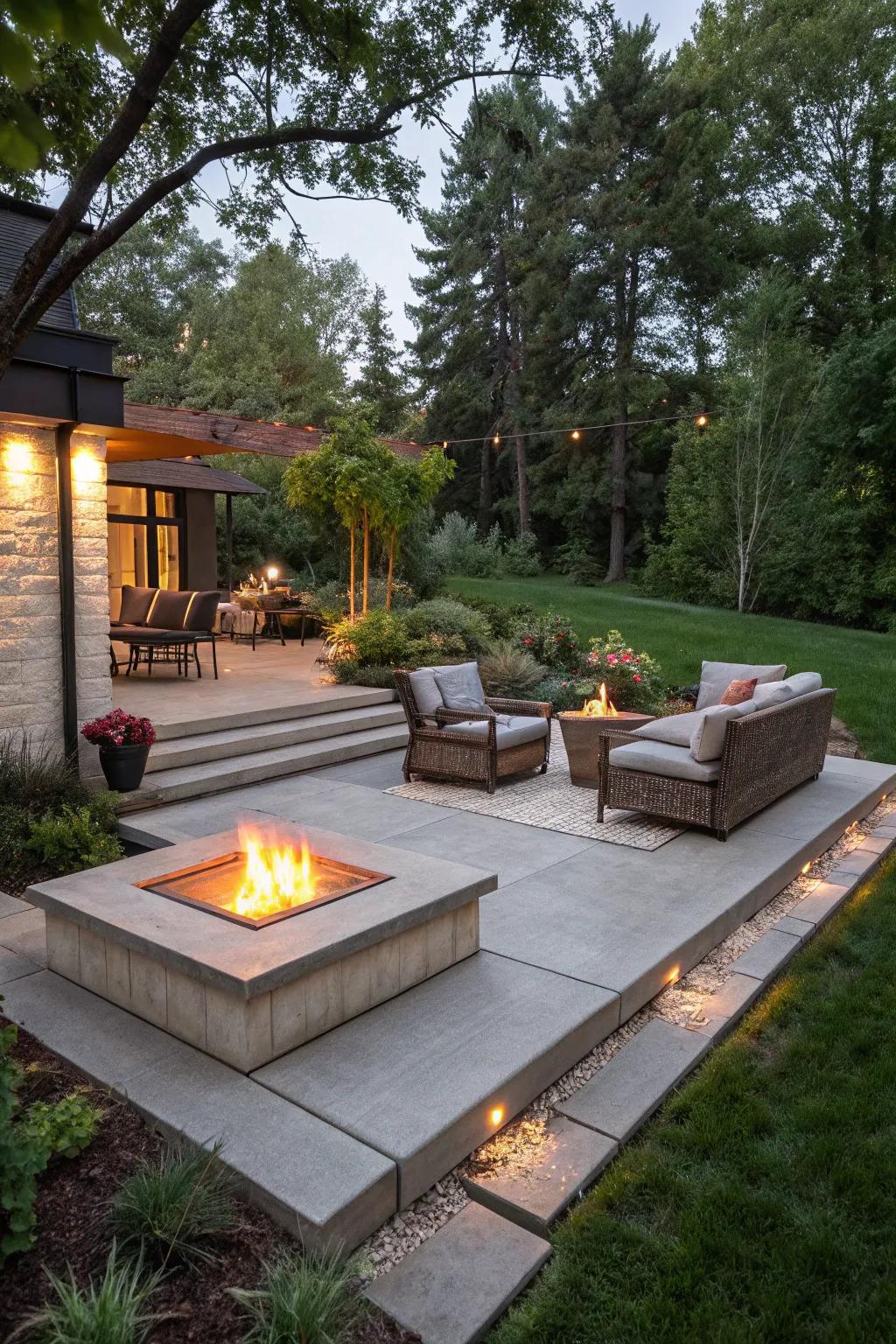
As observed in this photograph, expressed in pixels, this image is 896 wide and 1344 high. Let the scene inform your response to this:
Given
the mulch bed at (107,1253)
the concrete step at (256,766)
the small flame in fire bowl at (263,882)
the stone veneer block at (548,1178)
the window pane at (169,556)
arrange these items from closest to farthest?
the mulch bed at (107,1253) → the stone veneer block at (548,1178) → the small flame in fire bowl at (263,882) → the concrete step at (256,766) → the window pane at (169,556)

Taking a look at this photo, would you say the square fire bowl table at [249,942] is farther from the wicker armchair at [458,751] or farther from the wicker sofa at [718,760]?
the wicker armchair at [458,751]

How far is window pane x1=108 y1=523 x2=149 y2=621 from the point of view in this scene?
1297 cm

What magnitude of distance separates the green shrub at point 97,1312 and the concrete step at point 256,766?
3872 mm

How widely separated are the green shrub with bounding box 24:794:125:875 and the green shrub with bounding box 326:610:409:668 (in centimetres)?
453

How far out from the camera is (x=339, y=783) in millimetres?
6445

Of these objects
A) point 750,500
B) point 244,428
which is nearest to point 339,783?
point 244,428

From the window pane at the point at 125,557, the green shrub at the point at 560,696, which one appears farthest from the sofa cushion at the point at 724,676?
the window pane at the point at 125,557

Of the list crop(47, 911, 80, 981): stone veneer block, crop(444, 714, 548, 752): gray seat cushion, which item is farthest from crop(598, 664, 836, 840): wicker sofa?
crop(47, 911, 80, 981): stone veneer block

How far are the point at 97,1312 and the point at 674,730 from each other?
14.8 feet

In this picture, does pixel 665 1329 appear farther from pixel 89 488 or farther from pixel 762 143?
pixel 762 143

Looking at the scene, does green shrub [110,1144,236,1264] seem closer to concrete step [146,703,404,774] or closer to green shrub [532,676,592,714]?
concrete step [146,703,404,774]

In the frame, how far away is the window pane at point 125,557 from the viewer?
1297 centimetres

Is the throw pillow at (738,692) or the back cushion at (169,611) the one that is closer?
the throw pillow at (738,692)

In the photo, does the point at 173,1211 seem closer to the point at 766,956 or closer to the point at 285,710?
the point at 766,956
